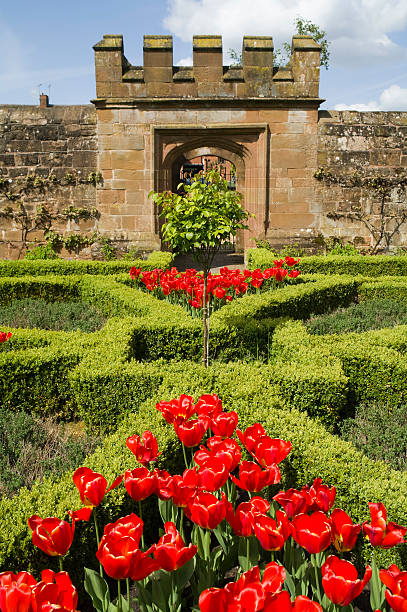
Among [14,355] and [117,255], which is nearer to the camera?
[14,355]

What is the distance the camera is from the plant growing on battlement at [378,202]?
460 inches

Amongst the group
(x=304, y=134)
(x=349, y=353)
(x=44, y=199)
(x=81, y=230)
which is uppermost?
(x=304, y=134)

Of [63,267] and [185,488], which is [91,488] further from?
[63,267]

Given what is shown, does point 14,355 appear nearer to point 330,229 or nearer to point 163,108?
point 163,108

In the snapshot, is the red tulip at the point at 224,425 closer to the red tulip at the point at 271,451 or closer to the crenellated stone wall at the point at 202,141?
the red tulip at the point at 271,451

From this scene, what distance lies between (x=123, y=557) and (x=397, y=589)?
0.84 meters

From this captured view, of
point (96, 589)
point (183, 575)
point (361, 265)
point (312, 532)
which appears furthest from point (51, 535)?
point (361, 265)

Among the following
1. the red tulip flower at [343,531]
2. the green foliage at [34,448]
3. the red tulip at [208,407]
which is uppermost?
the red tulip at [208,407]

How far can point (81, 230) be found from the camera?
1184 centimetres

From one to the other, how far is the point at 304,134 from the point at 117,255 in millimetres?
5515

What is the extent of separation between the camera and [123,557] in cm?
147

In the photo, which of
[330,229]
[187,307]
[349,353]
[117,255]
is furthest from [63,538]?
[330,229]

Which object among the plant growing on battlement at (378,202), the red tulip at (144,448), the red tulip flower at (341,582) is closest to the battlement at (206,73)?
the plant growing on battlement at (378,202)

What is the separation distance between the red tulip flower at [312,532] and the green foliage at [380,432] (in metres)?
1.74
